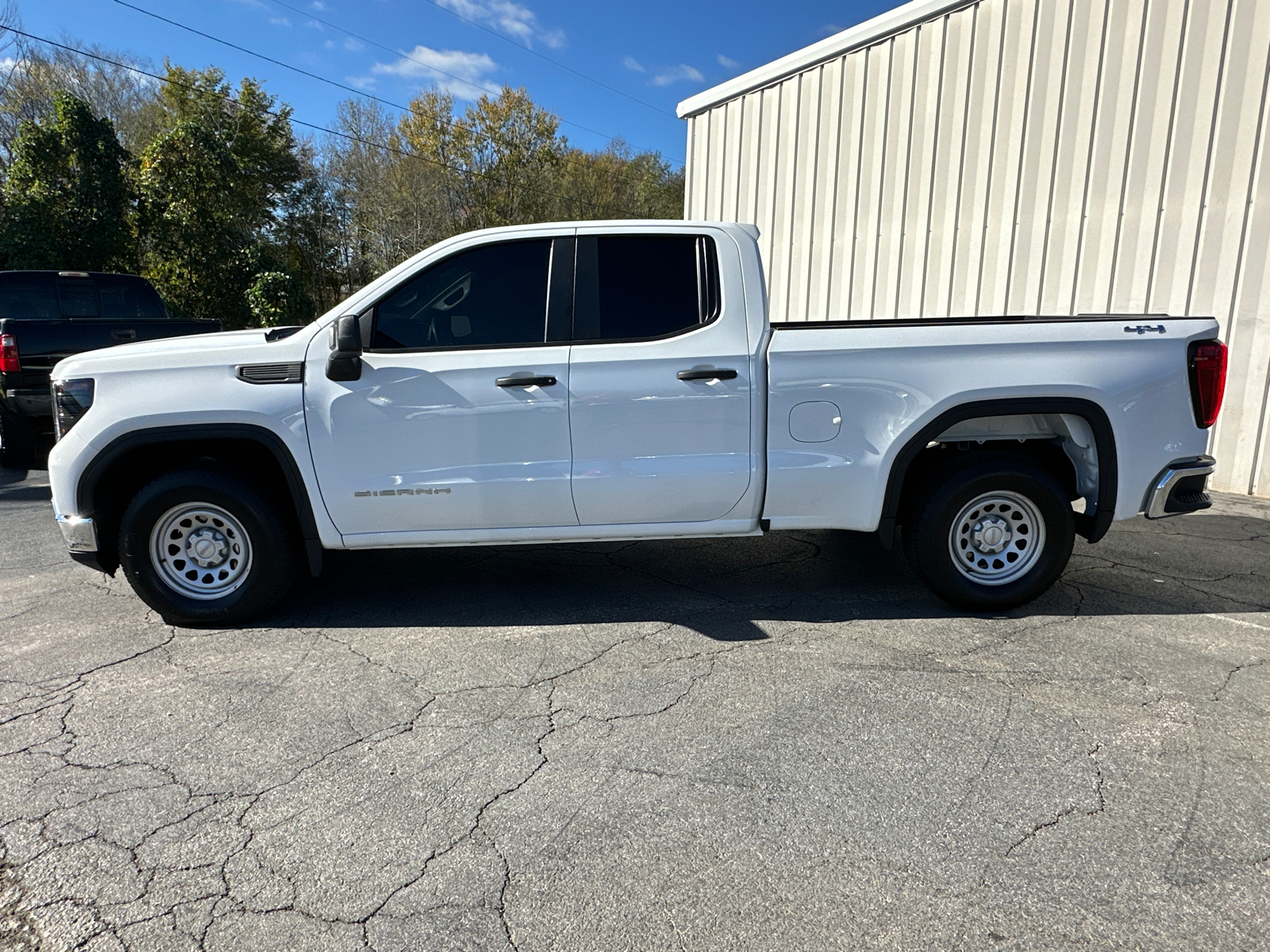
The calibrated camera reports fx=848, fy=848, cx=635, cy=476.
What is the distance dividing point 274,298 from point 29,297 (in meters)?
11.6

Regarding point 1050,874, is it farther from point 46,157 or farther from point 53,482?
point 46,157

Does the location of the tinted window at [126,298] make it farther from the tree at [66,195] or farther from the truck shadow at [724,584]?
the tree at [66,195]

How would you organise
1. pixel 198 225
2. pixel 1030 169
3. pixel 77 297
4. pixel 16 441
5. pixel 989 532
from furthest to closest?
pixel 198 225 → pixel 77 297 → pixel 1030 169 → pixel 16 441 → pixel 989 532

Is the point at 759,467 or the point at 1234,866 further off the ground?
the point at 759,467

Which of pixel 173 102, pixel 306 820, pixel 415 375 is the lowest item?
pixel 306 820

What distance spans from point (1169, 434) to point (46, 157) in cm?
2106

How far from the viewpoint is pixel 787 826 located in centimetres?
277

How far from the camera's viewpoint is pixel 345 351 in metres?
4.14

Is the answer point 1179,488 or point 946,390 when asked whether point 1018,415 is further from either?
point 1179,488

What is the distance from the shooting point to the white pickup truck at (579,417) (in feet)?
14.1

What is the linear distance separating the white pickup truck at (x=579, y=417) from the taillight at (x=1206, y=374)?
1 centimetres

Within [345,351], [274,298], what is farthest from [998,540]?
[274,298]

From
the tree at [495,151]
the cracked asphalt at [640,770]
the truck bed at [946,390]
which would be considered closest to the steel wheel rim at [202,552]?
the cracked asphalt at [640,770]

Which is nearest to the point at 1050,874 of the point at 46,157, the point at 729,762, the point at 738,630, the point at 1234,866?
the point at 1234,866
